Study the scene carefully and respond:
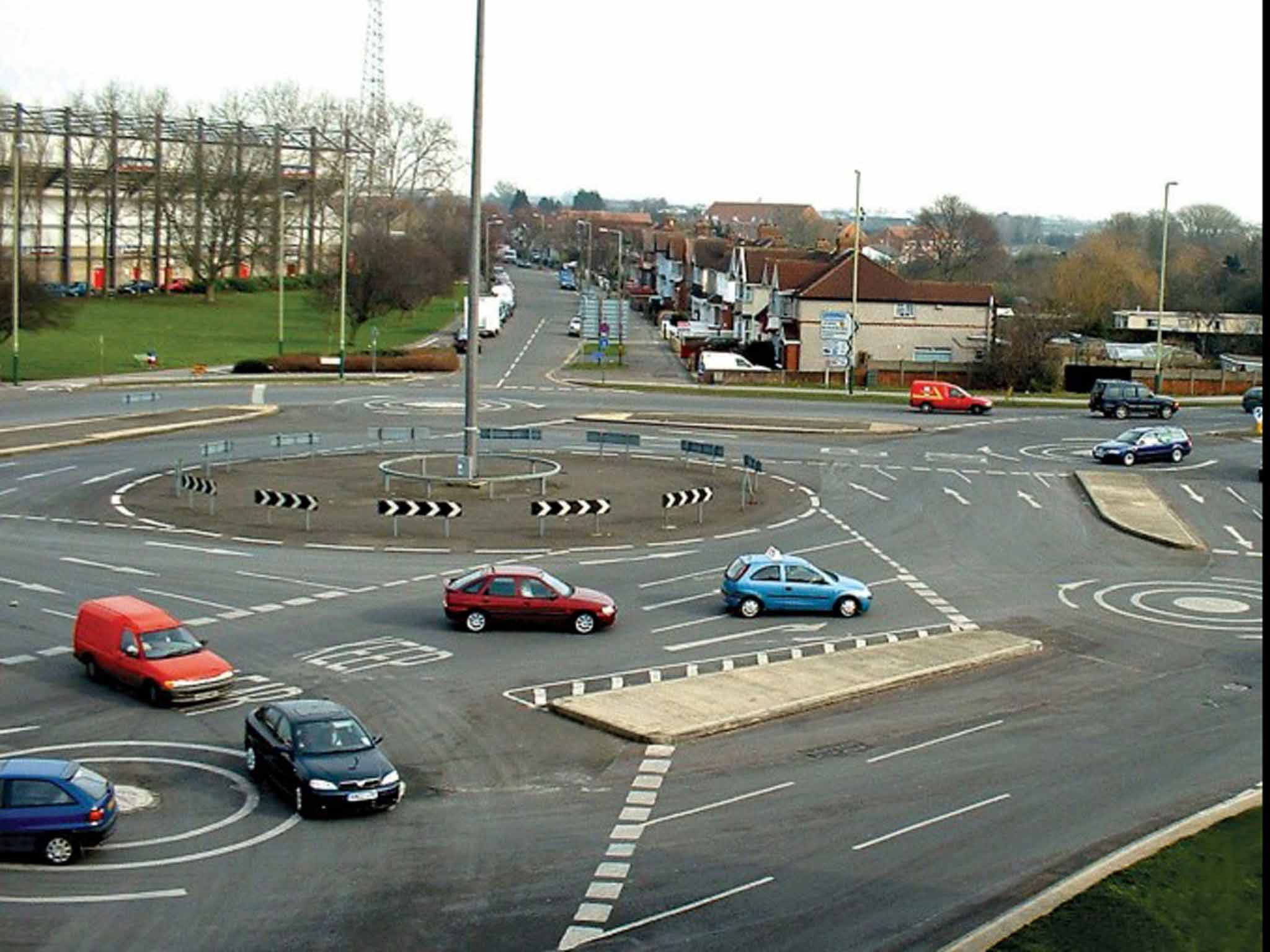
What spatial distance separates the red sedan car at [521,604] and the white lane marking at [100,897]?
13553mm

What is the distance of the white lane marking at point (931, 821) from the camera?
20641 millimetres

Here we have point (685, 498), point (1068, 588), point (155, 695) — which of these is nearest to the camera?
point (155, 695)

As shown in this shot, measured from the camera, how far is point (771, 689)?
2777 cm

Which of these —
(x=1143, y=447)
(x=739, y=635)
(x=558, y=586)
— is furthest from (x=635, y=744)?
(x=1143, y=447)

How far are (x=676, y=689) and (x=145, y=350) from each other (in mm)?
79107

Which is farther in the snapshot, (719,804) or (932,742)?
(932,742)

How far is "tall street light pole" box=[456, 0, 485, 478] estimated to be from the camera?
154 ft

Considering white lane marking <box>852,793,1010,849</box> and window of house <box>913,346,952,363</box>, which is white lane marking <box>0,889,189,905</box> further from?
window of house <box>913,346,952,363</box>

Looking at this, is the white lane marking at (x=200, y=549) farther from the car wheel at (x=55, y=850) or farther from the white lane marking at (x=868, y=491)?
the car wheel at (x=55, y=850)

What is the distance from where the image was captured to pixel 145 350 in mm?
100000

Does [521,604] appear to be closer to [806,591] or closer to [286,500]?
[806,591]

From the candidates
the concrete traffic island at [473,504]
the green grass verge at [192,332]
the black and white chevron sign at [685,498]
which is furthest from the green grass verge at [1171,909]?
the green grass verge at [192,332]

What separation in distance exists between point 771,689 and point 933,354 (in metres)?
71.1

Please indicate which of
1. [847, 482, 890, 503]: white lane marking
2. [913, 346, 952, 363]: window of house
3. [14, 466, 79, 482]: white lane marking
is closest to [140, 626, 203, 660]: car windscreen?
[14, 466, 79, 482]: white lane marking
